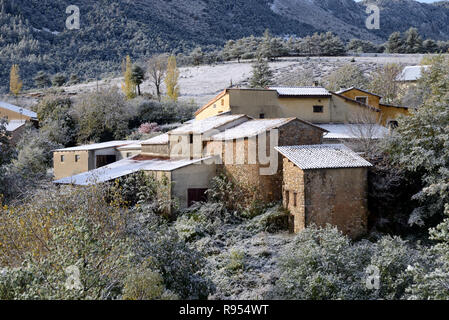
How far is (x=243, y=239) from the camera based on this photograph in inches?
803

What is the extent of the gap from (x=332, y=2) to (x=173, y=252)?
610ft

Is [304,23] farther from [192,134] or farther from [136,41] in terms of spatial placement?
[192,134]

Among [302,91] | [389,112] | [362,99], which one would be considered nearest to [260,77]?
[362,99]

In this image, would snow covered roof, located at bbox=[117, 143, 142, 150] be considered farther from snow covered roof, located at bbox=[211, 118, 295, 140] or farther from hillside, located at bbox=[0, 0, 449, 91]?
hillside, located at bbox=[0, 0, 449, 91]

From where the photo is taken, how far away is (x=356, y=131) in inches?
1085

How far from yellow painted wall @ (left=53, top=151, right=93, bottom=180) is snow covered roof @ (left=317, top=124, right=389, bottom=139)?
53.2ft

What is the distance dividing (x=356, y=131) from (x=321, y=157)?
7692mm

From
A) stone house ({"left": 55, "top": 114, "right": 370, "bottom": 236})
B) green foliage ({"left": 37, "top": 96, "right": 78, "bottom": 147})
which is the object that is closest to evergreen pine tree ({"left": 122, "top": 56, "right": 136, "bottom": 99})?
green foliage ({"left": 37, "top": 96, "right": 78, "bottom": 147})

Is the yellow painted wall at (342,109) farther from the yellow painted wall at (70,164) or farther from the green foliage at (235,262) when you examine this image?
the green foliage at (235,262)

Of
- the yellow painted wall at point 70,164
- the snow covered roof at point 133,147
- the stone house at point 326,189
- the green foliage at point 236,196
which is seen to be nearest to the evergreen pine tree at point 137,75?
the yellow painted wall at point 70,164

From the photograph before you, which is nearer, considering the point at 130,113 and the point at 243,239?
the point at 243,239

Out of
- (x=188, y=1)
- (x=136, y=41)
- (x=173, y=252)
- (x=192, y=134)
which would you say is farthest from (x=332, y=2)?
(x=173, y=252)

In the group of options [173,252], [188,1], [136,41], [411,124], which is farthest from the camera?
[188,1]

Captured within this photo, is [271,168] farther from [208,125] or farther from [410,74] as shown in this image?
[410,74]
